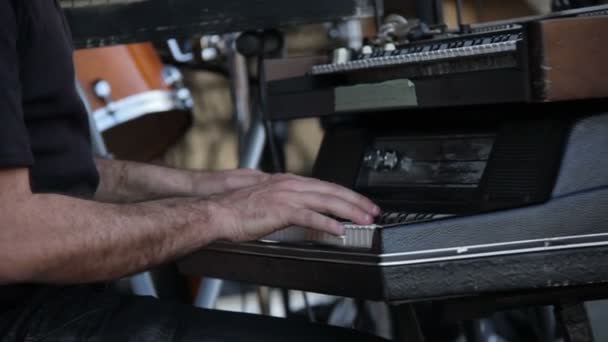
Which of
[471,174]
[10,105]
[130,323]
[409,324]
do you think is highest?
[10,105]

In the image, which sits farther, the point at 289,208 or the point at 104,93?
the point at 104,93

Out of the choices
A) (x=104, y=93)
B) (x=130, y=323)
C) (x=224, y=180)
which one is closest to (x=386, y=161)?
(x=224, y=180)

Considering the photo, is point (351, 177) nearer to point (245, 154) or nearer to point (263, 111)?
point (263, 111)

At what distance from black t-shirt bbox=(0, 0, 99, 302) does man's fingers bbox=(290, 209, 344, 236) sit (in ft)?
1.19

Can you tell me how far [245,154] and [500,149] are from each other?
123 cm

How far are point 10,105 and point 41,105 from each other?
16 cm

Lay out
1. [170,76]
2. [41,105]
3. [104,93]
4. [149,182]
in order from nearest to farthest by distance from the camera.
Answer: [41,105], [149,182], [104,93], [170,76]

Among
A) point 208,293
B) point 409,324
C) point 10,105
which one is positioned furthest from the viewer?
point 208,293

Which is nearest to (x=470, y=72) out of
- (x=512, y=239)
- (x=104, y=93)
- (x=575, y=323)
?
(x=512, y=239)

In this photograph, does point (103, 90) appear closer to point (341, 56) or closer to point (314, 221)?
point (341, 56)

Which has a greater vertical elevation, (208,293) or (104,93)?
(104,93)

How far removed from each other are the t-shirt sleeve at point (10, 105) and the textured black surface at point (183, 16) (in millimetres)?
797

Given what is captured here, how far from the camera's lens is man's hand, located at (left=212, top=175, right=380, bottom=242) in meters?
1.53

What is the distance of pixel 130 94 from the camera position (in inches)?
127
